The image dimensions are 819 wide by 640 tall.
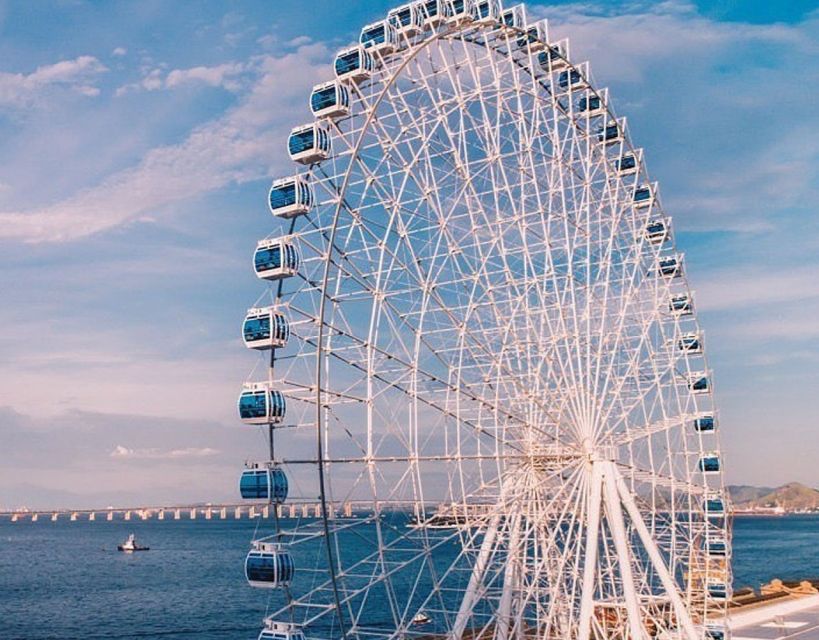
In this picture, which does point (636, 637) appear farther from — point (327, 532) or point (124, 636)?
point (124, 636)

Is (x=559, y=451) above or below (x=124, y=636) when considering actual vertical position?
above

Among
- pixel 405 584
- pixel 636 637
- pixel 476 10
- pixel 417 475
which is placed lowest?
pixel 405 584

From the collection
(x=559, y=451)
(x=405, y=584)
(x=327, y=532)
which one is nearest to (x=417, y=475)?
(x=327, y=532)

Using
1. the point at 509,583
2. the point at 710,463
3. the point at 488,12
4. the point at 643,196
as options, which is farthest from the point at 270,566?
the point at 710,463

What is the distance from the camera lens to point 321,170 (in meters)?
24.5

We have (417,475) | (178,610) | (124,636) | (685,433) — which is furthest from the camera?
(178,610)

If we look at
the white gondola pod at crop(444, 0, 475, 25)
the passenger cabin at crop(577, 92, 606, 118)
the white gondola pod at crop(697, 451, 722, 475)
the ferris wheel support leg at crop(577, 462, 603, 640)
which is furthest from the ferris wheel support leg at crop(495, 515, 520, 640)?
the white gondola pod at crop(697, 451, 722, 475)

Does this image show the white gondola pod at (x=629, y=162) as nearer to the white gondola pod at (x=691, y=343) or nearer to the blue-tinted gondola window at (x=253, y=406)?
the white gondola pod at (x=691, y=343)

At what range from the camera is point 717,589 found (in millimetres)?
38469

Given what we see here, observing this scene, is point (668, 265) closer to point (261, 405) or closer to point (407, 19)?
point (407, 19)

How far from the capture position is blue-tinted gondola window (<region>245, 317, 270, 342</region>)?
2241cm

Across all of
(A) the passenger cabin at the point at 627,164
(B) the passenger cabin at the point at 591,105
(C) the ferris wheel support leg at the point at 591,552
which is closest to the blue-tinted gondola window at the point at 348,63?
(B) the passenger cabin at the point at 591,105

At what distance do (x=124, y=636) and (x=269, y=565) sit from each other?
51819 mm

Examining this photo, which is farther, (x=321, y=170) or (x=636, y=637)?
(x=636, y=637)
